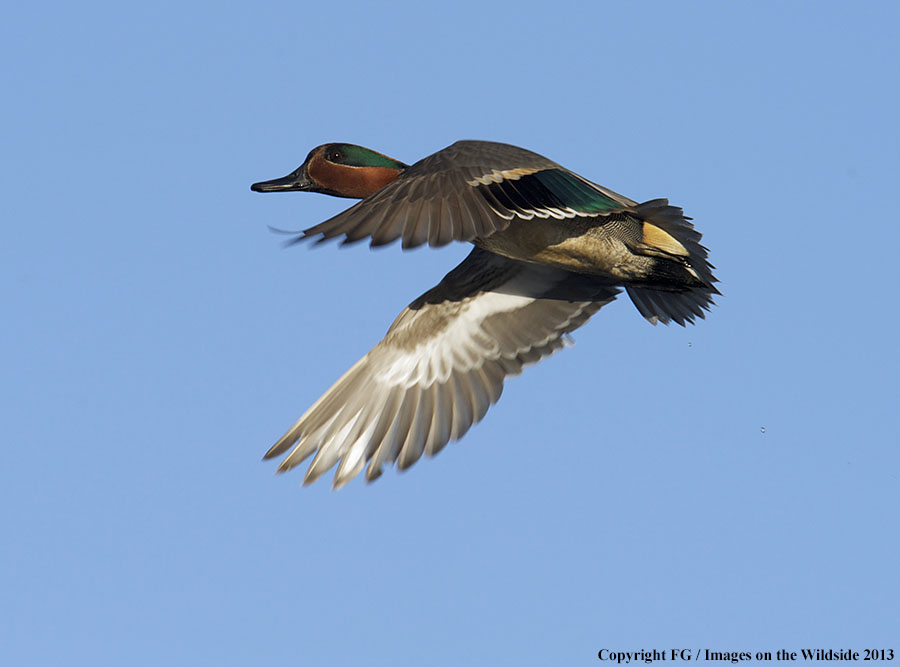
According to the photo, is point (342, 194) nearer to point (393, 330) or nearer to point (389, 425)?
point (393, 330)

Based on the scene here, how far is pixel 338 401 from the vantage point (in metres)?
7.06

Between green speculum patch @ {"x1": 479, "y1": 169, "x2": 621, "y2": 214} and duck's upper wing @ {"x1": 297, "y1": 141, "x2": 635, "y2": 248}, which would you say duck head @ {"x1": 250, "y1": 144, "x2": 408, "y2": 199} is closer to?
duck's upper wing @ {"x1": 297, "y1": 141, "x2": 635, "y2": 248}

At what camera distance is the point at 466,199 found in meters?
5.16

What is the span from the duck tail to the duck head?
5.74 ft

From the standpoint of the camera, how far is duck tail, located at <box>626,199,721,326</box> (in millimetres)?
6309

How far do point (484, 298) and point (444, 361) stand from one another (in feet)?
1.66

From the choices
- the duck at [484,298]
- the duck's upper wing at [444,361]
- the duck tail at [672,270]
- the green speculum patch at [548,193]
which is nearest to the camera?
the green speculum patch at [548,193]

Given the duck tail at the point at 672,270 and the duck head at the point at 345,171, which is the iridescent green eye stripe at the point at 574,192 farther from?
the duck head at the point at 345,171

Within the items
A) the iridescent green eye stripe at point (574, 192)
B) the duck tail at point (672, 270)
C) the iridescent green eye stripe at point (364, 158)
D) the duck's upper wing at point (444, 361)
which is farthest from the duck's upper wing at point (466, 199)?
the iridescent green eye stripe at point (364, 158)

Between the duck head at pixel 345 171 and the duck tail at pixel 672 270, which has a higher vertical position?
the duck head at pixel 345 171

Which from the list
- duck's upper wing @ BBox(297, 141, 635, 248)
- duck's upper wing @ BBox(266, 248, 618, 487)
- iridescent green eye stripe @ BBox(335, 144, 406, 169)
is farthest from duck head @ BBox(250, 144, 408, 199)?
duck's upper wing @ BBox(297, 141, 635, 248)

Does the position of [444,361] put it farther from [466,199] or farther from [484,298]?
[466,199]

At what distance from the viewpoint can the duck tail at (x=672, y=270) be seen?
631cm

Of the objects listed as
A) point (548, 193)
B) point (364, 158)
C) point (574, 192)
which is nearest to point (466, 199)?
point (548, 193)
